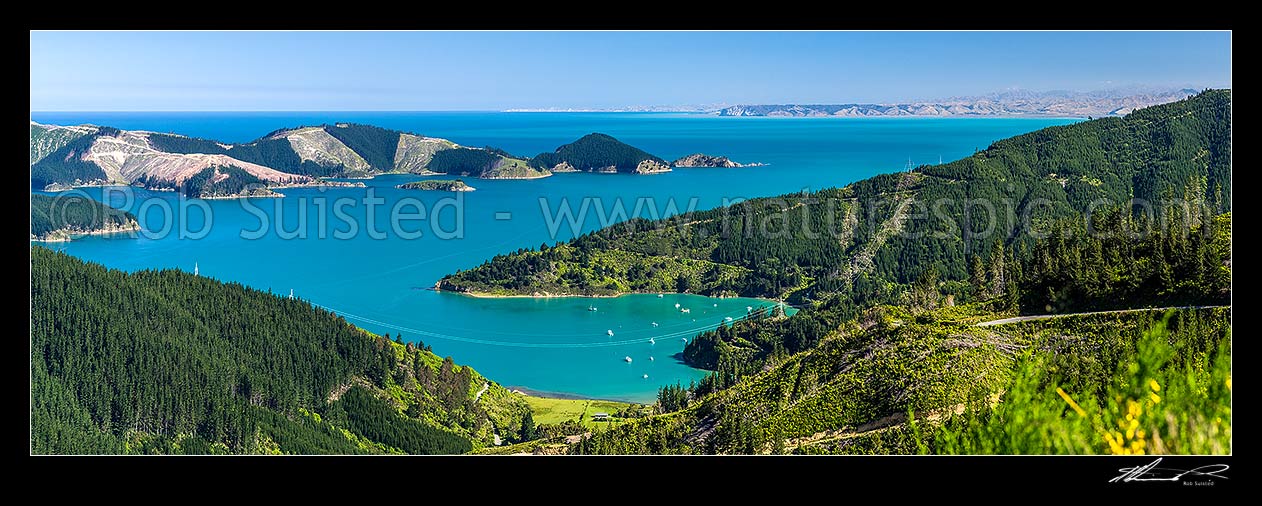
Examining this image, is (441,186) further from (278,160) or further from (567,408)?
(567,408)

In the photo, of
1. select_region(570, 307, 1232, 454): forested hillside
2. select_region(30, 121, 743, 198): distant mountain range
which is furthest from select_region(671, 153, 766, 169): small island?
select_region(570, 307, 1232, 454): forested hillside

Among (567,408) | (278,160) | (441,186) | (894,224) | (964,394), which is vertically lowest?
(567,408)

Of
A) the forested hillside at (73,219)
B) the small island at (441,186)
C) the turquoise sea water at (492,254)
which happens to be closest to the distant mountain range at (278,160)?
the turquoise sea water at (492,254)

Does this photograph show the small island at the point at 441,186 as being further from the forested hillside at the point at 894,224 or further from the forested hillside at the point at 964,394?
the forested hillside at the point at 964,394

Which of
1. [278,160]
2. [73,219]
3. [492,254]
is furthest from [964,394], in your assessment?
[278,160]

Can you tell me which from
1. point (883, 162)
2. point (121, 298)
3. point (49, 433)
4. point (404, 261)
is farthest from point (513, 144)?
point (49, 433)

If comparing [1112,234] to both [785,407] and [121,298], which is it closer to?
[785,407]
